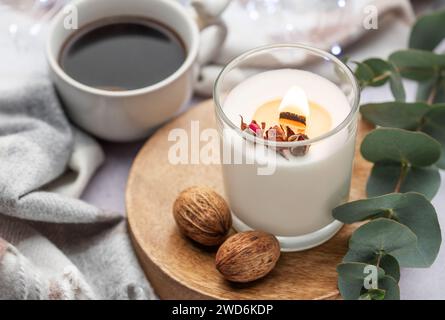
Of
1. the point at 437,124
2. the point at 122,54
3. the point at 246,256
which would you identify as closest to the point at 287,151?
the point at 246,256

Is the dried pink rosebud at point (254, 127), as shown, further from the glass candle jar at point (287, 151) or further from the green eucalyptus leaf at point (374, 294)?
the green eucalyptus leaf at point (374, 294)

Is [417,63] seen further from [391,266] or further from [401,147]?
[391,266]

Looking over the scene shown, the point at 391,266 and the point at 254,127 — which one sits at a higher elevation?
the point at 254,127

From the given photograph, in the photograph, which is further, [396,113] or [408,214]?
[396,113]

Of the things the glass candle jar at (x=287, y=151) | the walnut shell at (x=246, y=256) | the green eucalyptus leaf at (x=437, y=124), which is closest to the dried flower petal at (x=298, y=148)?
the glass candle jar at (x=287, y=151)
